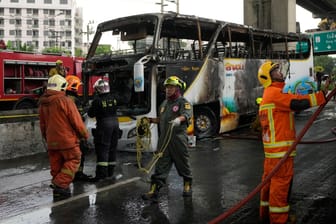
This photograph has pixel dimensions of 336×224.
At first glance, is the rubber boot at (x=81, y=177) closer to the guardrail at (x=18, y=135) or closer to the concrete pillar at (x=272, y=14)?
the guardrail at (x=18, y=135)

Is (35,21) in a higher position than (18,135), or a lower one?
higher

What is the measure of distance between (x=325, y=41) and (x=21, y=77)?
2176 cm

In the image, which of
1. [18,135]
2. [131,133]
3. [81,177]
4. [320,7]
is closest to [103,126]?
[81,177]

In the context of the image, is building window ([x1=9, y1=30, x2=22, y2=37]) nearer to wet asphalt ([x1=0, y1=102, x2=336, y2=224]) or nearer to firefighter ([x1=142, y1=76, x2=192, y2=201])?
wet asphalt ([x1=0, y1=102, x2=336, y2=224])

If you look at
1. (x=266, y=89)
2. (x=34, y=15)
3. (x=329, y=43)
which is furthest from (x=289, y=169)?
(x=34, y=15)

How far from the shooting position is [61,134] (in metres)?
6.22

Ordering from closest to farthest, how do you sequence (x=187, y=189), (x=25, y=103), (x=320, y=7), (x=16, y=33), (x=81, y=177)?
(x=187, y=189) → (x=81, y=177) → (x=25, y=103) → (x=320, y=7) → (x=16, y=33)

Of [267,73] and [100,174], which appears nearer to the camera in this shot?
[267,73]

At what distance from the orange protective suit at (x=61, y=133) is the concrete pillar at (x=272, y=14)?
1994 centimetres

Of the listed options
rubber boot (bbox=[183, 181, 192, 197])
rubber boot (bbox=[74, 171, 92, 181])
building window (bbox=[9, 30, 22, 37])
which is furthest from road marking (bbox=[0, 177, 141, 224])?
building window (bbox=[9, 30, 22, 37])

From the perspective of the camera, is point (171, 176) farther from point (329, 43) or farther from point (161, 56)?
point (329, 43)

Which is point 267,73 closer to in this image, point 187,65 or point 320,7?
point 187,65

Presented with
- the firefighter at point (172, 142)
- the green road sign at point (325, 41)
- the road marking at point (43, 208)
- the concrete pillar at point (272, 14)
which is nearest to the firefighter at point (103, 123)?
the road marking at point (43, 208)

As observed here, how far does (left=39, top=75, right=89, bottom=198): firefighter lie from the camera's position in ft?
20.4
